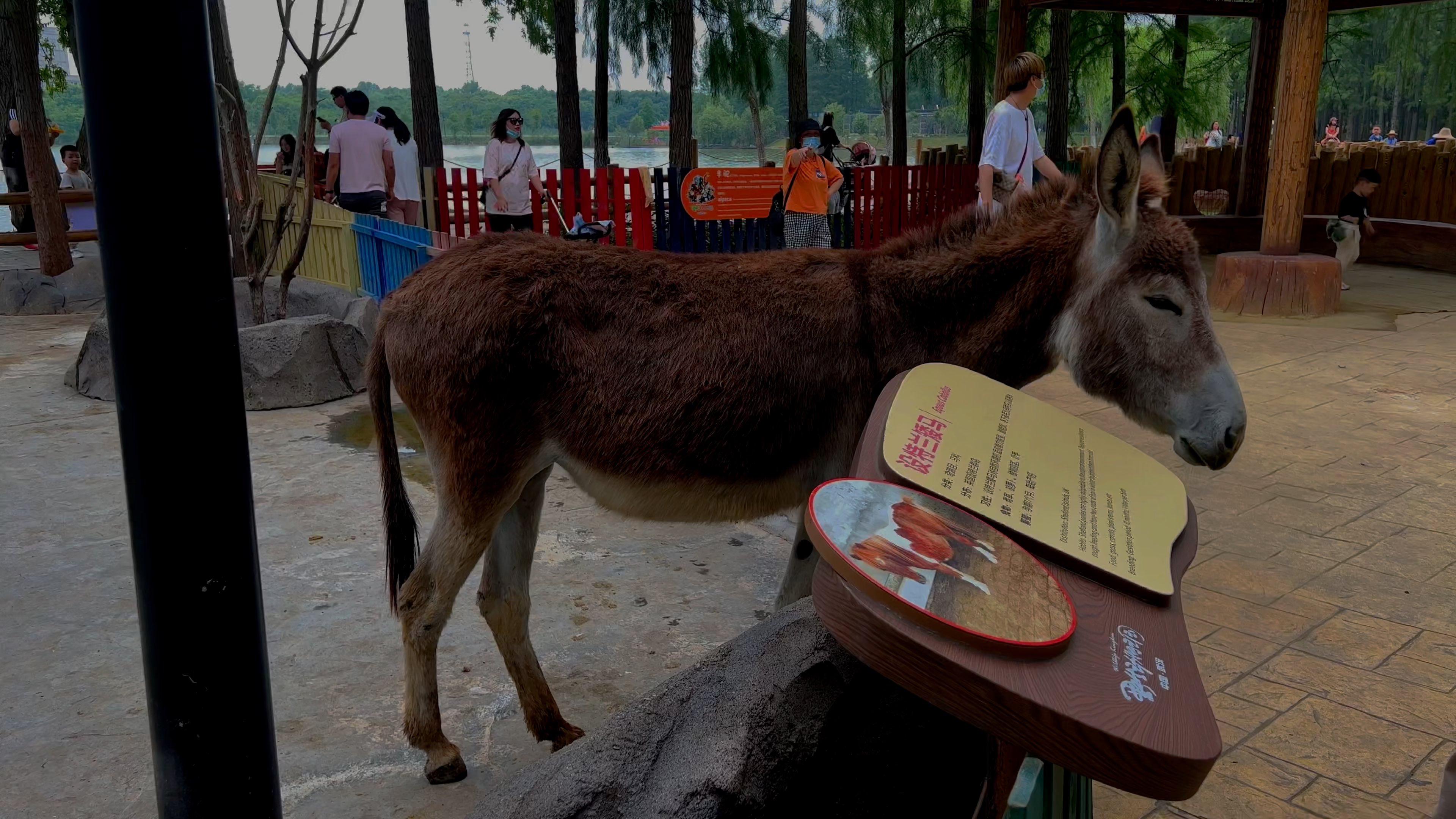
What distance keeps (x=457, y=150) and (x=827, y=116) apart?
6084cm

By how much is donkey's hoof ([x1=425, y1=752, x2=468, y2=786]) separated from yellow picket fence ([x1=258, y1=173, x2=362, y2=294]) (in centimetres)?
680

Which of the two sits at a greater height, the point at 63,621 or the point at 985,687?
the point at 985,687

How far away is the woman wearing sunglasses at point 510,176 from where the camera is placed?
933 centimetres

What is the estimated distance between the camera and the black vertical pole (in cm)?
140

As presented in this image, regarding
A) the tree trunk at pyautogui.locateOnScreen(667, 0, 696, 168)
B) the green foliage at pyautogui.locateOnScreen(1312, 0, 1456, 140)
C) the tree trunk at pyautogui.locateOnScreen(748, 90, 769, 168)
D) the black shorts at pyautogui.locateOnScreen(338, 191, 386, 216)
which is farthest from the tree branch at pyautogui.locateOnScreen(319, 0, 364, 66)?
the tree trunk at pyautogui.locateOnScreen(748, 90, 769, 168)

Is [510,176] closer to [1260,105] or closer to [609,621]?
[609,621]

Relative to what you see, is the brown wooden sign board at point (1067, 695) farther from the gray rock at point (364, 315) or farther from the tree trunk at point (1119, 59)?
the tree trunk at point (1119, 59)

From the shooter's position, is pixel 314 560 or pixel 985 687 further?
pixel 314 560

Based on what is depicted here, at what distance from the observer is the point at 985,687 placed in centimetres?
127

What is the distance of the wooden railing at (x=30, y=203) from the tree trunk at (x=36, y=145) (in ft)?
0.52

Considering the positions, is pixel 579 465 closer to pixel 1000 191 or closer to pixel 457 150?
pixel 1000 191

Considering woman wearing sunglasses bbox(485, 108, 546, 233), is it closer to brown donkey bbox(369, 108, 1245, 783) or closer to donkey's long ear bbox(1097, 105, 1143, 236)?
brown donkey bbox(369, 108, 1245, 783)

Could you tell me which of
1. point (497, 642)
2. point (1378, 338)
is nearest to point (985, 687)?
point (497, 642)

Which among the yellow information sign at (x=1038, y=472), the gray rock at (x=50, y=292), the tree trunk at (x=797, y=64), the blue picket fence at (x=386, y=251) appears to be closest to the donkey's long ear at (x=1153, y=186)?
the yellow information sign at (x=1038, y=472)
